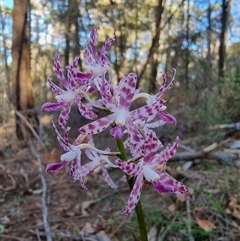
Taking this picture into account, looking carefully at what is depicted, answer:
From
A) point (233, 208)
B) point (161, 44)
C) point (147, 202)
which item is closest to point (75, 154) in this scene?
point (233, 208)

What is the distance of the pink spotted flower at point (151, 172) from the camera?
47.6 inches

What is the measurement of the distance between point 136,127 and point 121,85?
0.16 metres

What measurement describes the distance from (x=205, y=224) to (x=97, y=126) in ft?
4.92

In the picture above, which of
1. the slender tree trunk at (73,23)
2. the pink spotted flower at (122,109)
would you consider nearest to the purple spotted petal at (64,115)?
the pink spotted flower at (122,109)

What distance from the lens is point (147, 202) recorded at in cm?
302

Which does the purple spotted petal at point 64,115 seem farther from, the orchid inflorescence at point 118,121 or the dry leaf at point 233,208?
the dry leaf at point 233,208

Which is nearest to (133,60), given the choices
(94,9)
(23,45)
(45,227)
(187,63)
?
(94,9)

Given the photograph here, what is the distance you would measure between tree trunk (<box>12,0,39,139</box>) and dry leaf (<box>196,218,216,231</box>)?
401 centimetres

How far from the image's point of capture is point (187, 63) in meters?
6.84

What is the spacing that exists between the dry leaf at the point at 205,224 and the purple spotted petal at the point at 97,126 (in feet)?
4.72

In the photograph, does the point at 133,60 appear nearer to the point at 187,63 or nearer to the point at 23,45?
the point at 187,63

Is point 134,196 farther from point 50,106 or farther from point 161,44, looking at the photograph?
point 161,44

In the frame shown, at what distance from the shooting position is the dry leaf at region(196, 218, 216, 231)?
7.82ft

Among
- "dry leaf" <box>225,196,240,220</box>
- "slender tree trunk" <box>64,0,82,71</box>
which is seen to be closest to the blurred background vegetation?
"slender tree trunk" <box>64,0,82,71</box>
